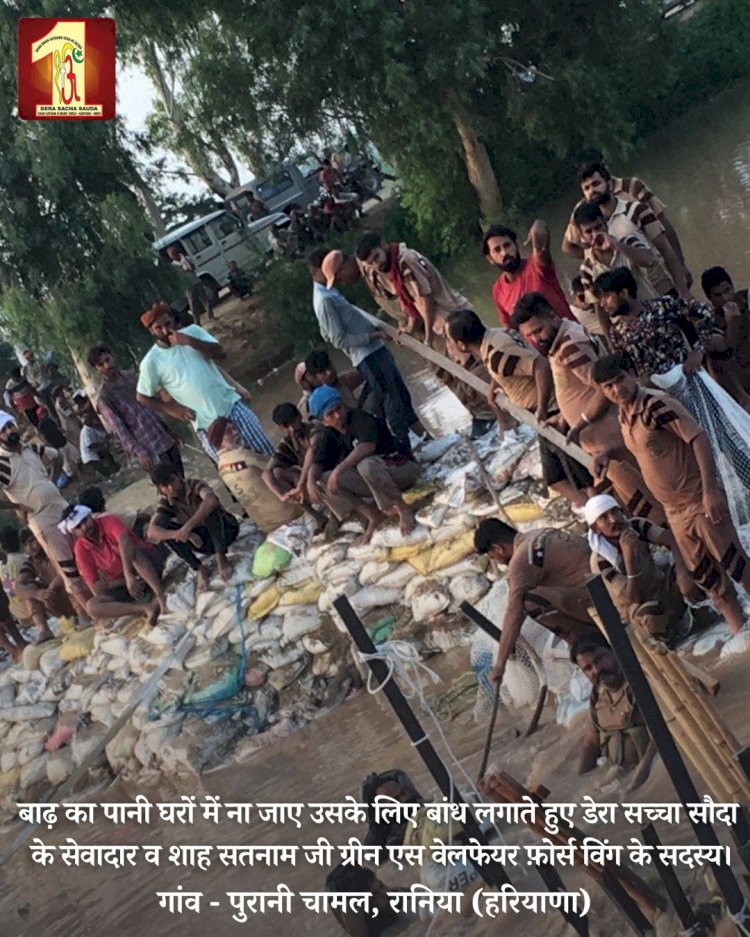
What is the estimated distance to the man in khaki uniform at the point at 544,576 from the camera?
507 cm

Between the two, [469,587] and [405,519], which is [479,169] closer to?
[405,519]

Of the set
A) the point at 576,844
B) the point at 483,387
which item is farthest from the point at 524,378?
the point at 576,844

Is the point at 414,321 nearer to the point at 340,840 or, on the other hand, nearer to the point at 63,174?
the point at 340,840

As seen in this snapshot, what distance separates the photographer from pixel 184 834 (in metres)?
6.69

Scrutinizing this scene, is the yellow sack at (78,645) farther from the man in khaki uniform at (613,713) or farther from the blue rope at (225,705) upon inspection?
the man in khaki uniform at (613,713)

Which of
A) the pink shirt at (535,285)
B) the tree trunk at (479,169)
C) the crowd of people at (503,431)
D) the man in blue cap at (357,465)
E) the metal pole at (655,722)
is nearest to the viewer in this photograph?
the metal pole at (655,722)

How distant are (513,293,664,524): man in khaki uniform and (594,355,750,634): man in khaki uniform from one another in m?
0.29

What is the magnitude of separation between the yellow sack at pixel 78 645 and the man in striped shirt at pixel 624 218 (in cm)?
403

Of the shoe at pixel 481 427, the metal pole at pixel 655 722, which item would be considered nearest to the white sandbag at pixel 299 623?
the shoe at pixel 481 427

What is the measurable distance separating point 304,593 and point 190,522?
81 centimetres

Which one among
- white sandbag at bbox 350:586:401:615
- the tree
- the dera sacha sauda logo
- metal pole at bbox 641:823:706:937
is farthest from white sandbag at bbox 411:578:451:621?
the tree

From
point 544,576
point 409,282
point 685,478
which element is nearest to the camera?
point 685,478

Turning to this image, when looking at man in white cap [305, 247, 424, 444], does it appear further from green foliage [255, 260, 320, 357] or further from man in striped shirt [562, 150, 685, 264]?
green foliage [255, 260, 320, 357]

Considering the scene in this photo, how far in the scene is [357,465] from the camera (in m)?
6.81
